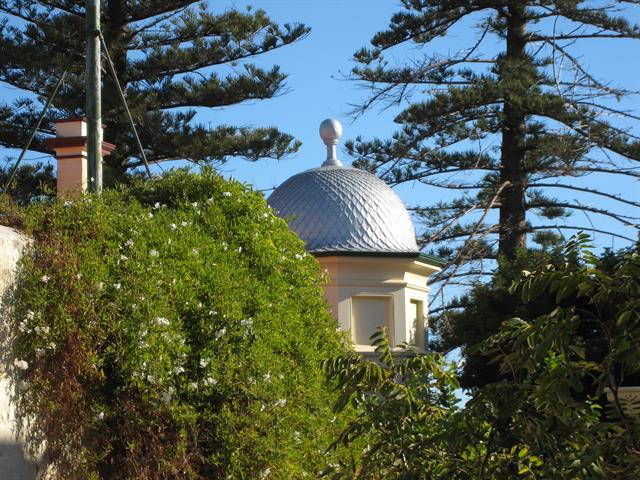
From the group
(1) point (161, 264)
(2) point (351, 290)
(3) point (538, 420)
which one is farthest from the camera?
(2) point (351, 290)

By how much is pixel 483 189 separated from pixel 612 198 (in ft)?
8.96

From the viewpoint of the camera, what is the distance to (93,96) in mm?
6613

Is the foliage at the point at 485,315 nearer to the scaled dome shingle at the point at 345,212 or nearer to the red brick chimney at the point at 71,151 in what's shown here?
the scaled dome shingle at the point at 345,212

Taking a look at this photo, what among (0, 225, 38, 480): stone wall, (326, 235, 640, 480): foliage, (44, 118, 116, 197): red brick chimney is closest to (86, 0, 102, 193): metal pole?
(0, 225, 38, 480): stone wall

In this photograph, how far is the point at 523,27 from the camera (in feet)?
75.7

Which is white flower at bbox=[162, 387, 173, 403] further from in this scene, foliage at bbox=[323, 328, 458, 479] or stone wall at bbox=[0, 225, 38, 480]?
foliage at bbox=[323, 328, 458, 479]

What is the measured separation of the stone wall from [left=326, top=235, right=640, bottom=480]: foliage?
4.92 feet

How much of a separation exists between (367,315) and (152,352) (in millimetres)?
8561

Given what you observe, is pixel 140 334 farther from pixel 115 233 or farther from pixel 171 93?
pixel 171 93

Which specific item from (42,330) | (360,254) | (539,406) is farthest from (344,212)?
(539,406)

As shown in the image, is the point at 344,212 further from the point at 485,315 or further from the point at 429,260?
the point at 485,315

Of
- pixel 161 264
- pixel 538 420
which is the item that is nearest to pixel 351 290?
pixel 161 264

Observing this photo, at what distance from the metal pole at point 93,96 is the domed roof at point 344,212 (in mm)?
6561

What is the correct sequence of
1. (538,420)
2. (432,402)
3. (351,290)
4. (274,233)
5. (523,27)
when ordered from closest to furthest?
(538,420)
(432,402)
(274,233)
(351,290)
(523,27)
